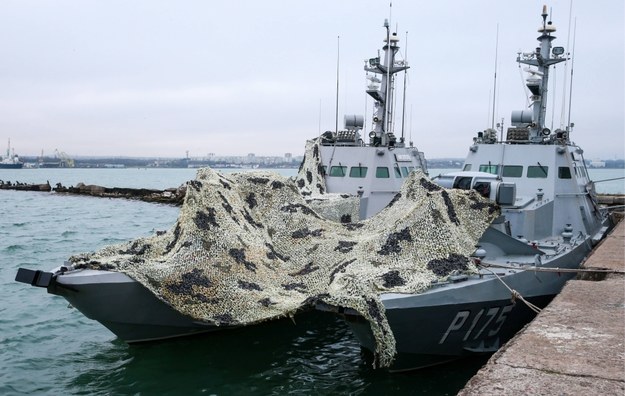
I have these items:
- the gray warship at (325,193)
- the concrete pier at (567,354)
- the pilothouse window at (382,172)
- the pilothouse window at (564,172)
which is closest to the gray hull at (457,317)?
the concrete pier at (567,354)

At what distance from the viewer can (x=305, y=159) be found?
16.1m

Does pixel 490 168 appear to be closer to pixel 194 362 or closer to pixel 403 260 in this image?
pixel 403 260

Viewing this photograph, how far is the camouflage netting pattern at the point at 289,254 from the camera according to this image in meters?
8.12

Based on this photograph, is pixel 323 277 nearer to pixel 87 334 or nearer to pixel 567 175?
pixel 87 334

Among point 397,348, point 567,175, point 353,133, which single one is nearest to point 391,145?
point 353,133

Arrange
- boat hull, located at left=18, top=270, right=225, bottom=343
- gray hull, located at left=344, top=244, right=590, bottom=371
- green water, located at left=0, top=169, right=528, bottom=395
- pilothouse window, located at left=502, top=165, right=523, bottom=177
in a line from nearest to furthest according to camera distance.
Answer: gray hull, located at left=344, top=244, right=590, bottom=371, green water, located at left=0, top=169, right=528, bottom=395, boat hull, located at left=18, top=270, right=225, bottom=343, pilothouse window, located at left=502, top=165, right=523, bottom=177

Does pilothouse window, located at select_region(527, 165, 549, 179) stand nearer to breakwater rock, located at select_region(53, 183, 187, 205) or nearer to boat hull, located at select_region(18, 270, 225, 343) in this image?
boat hull, located at select_region(18, 270, 225, 343)

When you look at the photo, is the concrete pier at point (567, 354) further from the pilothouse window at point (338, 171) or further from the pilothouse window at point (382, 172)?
the pilothouse window at point (338, 171)

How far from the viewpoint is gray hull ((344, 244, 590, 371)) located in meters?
7.75

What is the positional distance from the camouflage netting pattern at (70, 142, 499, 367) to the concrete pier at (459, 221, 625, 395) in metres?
1.92

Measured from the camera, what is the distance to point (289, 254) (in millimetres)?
10258

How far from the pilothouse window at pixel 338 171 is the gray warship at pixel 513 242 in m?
3.19

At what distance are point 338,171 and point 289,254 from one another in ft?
18.8

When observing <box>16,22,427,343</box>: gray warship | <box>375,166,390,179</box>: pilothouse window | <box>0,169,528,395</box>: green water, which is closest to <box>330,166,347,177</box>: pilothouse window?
<box>16,22,427,343</box>: gray warship
